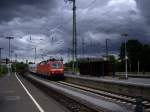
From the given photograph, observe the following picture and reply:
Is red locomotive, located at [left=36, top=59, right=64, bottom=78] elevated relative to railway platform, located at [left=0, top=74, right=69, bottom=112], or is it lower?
elevated

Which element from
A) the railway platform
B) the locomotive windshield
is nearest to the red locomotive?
the locomotive windshield

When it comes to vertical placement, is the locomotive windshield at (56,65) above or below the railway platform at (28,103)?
above

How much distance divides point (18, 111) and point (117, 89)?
14.5 meters

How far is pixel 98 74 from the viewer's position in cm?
5997

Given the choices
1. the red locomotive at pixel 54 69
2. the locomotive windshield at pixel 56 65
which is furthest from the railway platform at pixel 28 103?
the locomotive windshield at pixel 56 65

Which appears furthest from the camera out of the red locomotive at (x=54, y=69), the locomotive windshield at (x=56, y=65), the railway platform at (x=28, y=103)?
the locomotive windshield at (x=56, y=65)

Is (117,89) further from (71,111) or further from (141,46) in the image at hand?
(141,46)

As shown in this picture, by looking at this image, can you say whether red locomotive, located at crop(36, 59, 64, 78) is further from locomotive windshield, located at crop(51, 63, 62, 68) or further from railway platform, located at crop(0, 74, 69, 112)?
railway platform, located at crop(0, 74, 69, 112)

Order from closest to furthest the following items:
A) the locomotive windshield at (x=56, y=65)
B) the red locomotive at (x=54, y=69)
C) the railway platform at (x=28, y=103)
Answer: the railway platform at (x=28, y=103) → the red locomotive at (x=54, y=69) → the locomotive windshield at (x=56, y=65)

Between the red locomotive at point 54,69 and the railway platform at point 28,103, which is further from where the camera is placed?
the red locomotive at point 54,69

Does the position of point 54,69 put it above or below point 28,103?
above

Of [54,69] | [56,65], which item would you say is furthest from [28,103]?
[56,65]

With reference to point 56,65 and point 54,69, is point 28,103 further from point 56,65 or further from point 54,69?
point 56,65

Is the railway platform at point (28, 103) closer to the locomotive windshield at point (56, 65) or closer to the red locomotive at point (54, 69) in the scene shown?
the red locomotive at point (54, 69)
